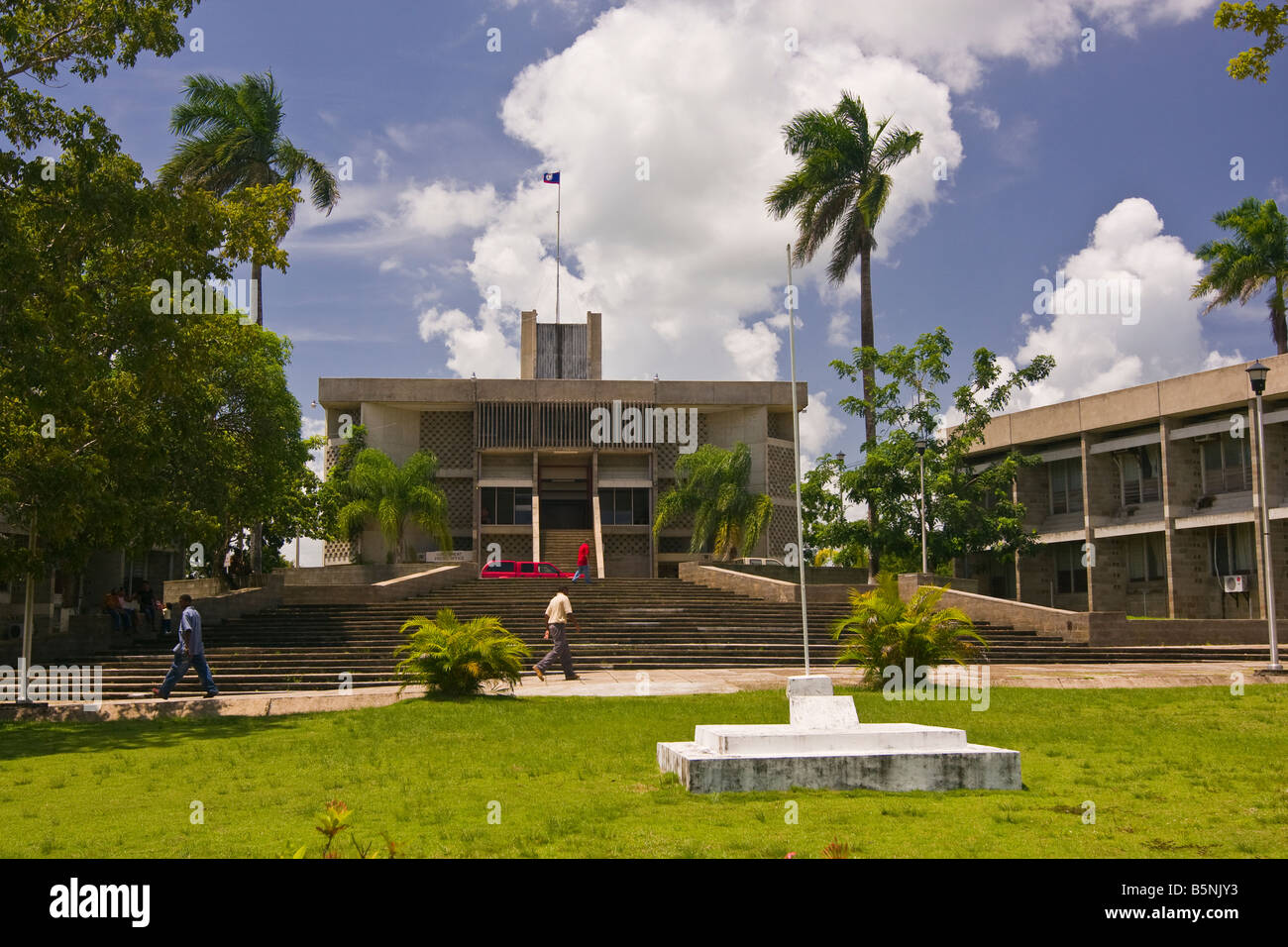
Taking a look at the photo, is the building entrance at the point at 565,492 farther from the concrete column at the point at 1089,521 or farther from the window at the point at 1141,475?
the window at the point at 1141,475

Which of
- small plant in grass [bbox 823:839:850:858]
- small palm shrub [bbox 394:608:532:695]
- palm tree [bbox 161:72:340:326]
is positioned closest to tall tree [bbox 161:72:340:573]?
palm tree [bbox 161:72:340:326]

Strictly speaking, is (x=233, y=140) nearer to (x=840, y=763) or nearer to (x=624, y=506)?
(x=624, y=506)

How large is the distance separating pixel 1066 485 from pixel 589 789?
34.4 m

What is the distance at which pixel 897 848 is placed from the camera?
5816 millimetres

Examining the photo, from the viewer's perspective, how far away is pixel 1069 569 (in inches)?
1512

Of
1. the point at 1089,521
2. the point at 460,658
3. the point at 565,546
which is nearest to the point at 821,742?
the point at 460,658

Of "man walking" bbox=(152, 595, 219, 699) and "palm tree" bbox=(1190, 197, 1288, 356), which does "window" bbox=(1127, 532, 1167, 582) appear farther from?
"man walking" bbox=(152, 595, 219, 699)

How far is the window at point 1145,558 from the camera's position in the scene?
35.3m

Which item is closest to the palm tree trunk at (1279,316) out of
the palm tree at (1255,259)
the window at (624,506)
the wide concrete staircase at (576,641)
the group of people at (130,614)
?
the palm tree at (1255,259)

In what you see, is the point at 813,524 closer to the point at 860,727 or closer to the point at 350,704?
the point at 350,704

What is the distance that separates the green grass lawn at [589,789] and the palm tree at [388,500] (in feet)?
81.6

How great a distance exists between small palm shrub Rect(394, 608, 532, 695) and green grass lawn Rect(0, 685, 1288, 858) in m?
1.03
